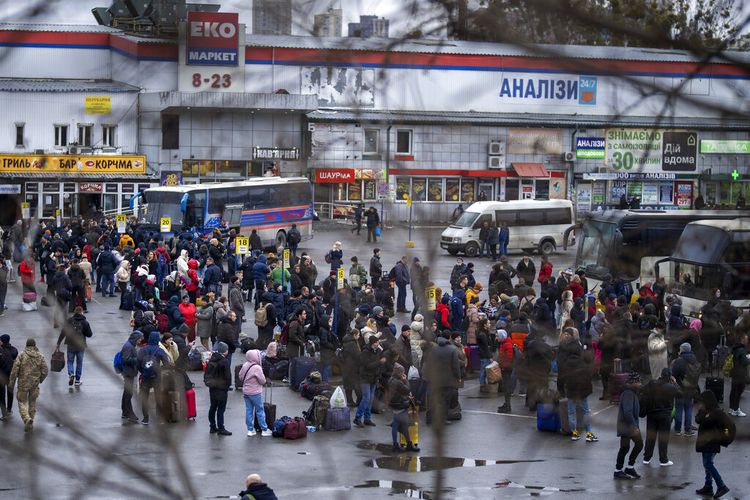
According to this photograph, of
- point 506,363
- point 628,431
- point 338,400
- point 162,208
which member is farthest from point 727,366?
point 162,208

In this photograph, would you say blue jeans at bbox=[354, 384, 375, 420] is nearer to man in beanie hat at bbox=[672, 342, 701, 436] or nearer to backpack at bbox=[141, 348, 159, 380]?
backpack at bbox=[141, 348, 159, 380]

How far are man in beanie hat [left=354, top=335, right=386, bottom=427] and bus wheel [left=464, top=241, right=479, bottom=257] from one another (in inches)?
818

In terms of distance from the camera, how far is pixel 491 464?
1476 centimetres

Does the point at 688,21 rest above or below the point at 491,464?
above

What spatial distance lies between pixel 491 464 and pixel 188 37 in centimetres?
1064

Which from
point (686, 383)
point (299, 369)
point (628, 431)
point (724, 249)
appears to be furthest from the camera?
point (299, 369)

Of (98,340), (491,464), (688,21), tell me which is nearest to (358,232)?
(688,21)

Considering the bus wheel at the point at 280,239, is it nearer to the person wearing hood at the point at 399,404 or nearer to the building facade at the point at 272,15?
the person wearing hood at the point at 399,404

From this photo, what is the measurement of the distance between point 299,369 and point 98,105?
47.9 ft

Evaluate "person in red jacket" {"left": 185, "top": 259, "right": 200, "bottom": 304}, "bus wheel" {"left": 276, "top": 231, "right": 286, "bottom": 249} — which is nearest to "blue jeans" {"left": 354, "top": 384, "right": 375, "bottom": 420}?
"person in red jacket" {"left": 185, "top": 259, "right": 200, "bottom": 304}

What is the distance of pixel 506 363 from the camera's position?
1795cm

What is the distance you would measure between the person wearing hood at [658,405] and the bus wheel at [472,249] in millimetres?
22753

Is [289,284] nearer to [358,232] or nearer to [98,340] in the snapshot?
[98,340]

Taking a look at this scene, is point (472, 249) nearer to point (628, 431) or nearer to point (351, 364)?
point (351, 364)
